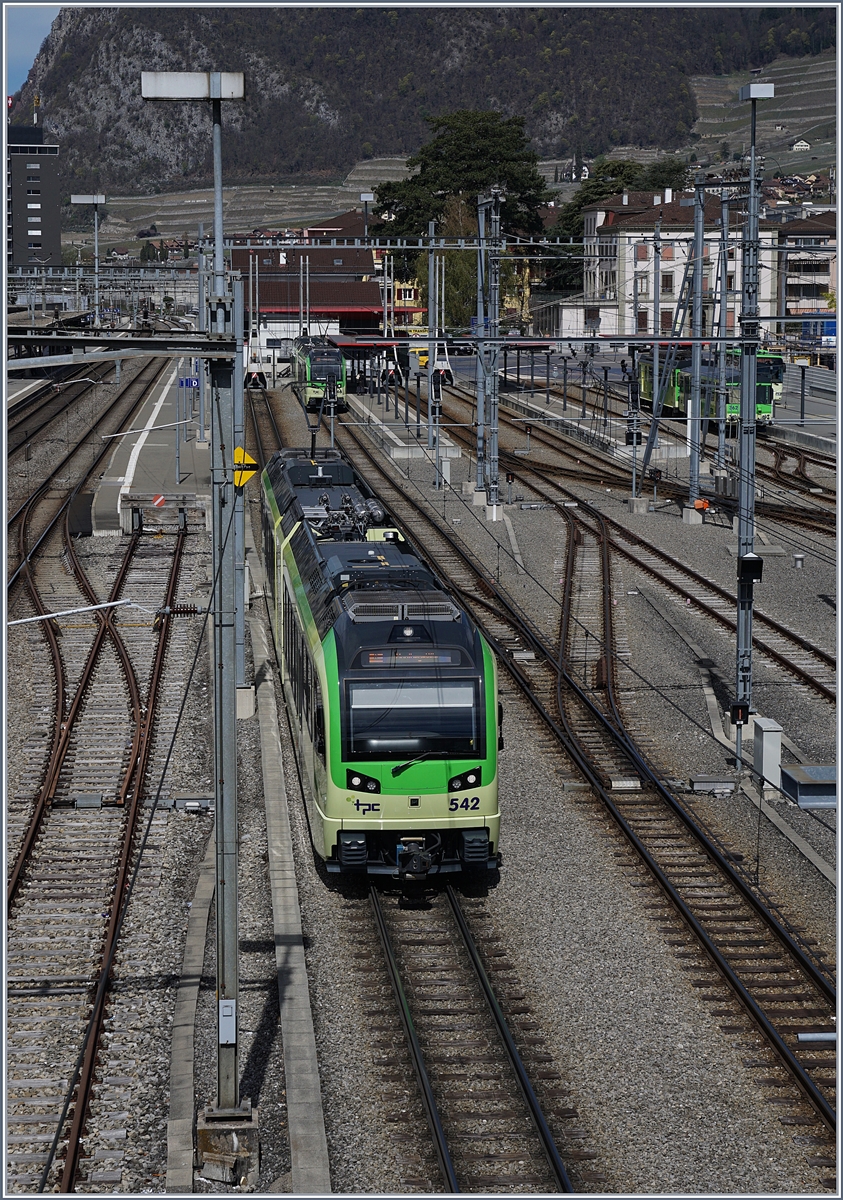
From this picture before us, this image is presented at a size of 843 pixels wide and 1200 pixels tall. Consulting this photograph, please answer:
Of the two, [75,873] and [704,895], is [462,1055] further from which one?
[75,873]

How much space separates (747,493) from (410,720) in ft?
26.3

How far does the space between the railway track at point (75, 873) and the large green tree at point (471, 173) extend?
76.2m

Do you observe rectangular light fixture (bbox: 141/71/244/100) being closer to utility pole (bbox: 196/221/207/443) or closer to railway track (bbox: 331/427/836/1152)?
utility pole (bbox: 196/221/207/443)

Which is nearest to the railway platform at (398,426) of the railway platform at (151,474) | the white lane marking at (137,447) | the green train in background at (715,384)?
the railway platform at (151,474)

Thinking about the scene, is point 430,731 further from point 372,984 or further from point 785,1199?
point 785,1199

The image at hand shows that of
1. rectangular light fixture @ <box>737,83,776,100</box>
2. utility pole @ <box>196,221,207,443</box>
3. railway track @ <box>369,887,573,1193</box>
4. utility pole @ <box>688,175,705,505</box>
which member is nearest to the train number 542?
railway track @ <box>369,887,573,1193</box>

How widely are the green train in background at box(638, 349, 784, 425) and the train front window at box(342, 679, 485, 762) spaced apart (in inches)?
1269

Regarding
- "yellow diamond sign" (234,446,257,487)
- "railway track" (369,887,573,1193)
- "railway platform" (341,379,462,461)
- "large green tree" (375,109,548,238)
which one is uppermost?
"large green tree" (375,109,548,238)

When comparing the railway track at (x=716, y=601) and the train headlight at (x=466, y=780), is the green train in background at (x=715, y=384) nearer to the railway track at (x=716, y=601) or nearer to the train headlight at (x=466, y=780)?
the railway track at (x=716, y=601)

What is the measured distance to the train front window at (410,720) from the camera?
14875 mm

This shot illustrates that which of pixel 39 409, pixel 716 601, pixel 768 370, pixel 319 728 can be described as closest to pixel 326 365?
pixel 39 409

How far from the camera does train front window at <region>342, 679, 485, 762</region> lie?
14875mm

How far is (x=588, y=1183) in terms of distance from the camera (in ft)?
34.4

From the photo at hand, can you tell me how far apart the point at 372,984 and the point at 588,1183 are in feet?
11.7
